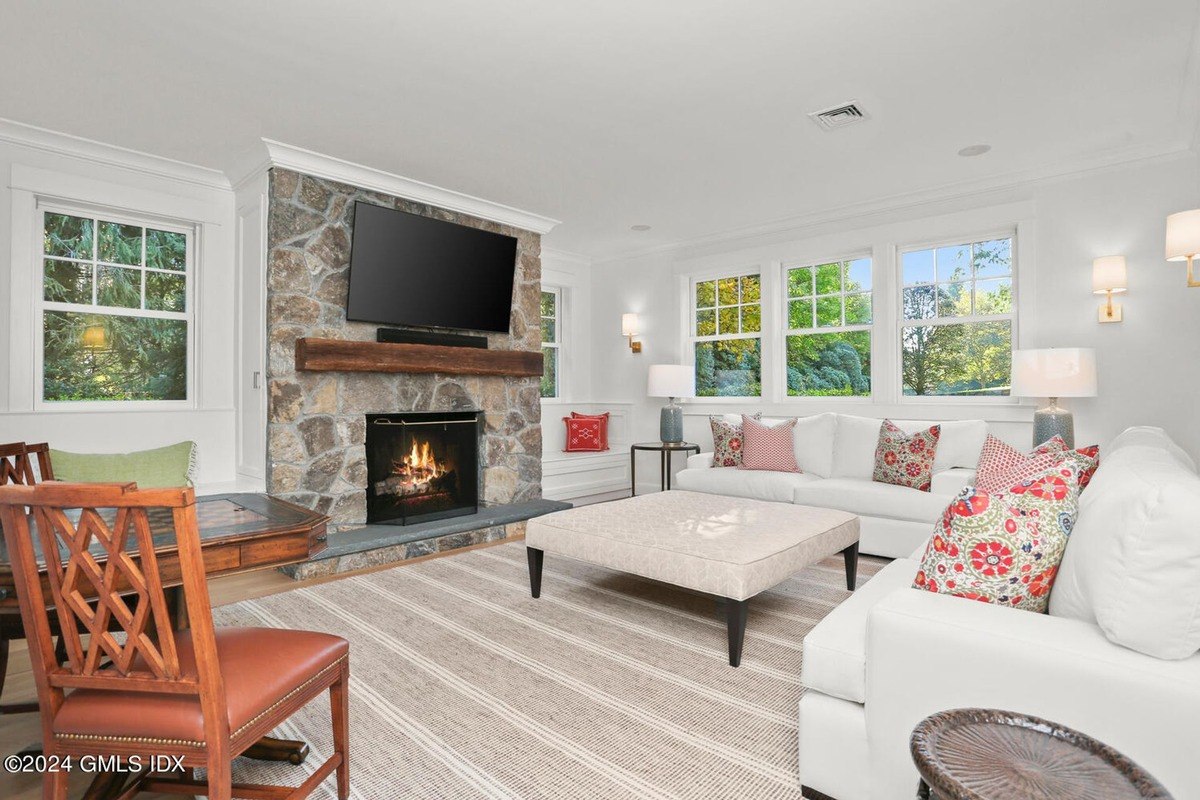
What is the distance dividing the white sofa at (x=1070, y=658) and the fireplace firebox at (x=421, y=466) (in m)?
3.27

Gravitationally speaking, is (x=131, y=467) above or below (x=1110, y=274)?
below

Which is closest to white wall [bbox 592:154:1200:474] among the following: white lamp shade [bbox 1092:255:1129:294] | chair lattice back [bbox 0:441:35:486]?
white lamp shade [bbox 1092:255:1129:294]

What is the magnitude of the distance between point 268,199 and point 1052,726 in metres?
4.26

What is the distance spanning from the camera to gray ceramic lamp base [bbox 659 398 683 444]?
562 centimetres

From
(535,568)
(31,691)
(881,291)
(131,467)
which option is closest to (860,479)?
(881,291)

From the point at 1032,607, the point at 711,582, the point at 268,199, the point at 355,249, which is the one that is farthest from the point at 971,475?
the point at 268,199

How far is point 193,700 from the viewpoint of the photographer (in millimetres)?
1239

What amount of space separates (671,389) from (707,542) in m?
3.04

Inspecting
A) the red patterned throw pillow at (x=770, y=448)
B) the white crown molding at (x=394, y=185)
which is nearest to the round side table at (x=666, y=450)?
the red patterned throw pillow at (x=770, y=448)

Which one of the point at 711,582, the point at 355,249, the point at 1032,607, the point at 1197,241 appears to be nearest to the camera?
the point at 1032,607

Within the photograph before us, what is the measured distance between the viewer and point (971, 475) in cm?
367

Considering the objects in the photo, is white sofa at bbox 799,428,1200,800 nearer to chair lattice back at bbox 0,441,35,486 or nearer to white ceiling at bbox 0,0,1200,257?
white ceiling at bbox 0,0,1200,257

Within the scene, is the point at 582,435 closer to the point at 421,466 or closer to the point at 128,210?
the point at 421,466

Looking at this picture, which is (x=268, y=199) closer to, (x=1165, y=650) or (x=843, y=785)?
(x=843, y=785)
